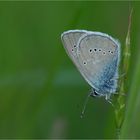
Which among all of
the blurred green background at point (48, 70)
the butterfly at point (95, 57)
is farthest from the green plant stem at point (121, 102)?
the butterfly at point (95, 57)

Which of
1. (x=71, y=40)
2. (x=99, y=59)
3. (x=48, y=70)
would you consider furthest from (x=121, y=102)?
(x=48, y=70)

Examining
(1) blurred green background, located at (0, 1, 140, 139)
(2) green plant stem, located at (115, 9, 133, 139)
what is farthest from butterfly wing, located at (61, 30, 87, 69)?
(2) green plant stem, located at (115, 9, 133, 139)

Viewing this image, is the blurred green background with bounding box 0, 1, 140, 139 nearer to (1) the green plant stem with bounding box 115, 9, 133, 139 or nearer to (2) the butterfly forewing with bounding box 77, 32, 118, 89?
(2) the butterfly forewing with bounding box 77, 32, 118, 89

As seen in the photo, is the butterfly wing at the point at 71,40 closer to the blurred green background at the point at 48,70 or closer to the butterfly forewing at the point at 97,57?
the butterfly forewing at the point at 97,57

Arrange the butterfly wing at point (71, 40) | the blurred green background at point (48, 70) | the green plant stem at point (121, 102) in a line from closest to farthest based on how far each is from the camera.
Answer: the green plant stem at point (121, 102)
the butterfly wing at point (71, 40)
the blurred green background at point (48, 70)

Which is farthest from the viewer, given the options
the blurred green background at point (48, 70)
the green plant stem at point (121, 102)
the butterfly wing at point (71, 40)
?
the blurred green background at point (48, 70)

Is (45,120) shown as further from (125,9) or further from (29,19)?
(125,9)

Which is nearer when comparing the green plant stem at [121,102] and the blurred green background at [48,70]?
the green plant stem at [121,102]
